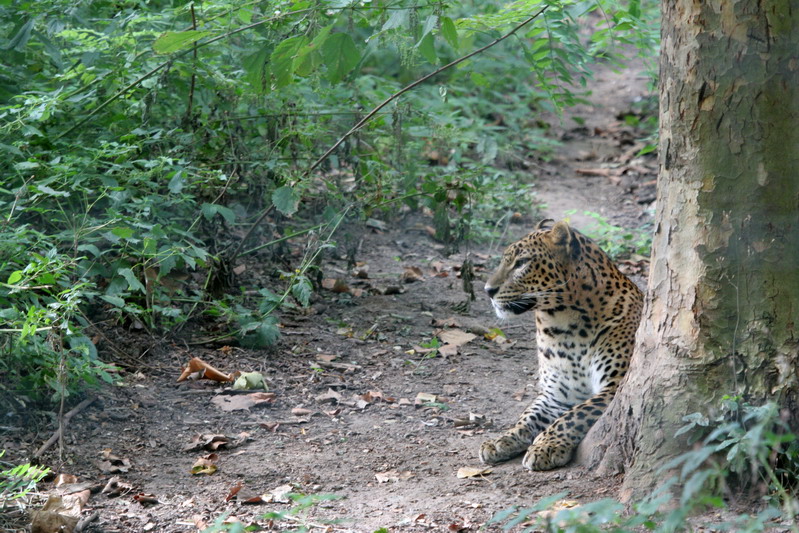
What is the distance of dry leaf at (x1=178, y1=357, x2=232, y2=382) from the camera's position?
6.31 meters

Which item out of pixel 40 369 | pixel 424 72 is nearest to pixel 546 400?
pixel 40 369

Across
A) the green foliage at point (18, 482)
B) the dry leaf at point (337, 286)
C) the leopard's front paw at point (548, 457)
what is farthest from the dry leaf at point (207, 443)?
the dry leaf at point (337, 286)

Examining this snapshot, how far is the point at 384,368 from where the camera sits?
22.8ft

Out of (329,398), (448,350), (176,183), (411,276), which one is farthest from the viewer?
(411,276)

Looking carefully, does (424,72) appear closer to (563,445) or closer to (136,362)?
(136,362)

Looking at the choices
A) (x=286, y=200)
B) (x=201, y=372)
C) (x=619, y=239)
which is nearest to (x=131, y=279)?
(x=201, y=372)

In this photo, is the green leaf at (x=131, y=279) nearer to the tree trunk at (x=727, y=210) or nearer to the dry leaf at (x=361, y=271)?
the dry leaf at (x=361, y=271)

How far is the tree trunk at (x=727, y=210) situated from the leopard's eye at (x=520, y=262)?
6.32 feet

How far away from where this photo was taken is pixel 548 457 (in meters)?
5.00

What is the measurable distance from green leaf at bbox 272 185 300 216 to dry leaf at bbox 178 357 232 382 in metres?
1.24

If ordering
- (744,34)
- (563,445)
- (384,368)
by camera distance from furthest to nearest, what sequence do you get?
(384,368)
(563,445)
(744,34)

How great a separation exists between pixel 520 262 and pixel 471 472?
5.33 feet

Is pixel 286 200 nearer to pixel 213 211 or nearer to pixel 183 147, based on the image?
pixel 213 211

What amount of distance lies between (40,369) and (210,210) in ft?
6.10
